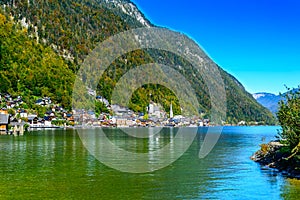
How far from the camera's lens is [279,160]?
121 ft

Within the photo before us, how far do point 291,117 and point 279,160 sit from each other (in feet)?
16.0

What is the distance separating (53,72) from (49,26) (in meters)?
42.8

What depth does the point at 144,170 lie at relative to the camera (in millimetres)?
34125

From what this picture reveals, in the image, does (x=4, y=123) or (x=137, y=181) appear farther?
(x=4, y=123)

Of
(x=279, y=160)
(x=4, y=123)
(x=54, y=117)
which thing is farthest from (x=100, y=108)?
(x=279, y=160)

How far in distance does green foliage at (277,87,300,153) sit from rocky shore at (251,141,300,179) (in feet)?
3.88

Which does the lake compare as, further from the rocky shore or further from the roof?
the roof

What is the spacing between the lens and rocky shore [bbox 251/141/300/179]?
107 feet

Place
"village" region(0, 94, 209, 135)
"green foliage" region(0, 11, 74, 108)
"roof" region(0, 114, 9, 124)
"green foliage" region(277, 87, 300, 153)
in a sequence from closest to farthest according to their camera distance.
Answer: "green foliage" region(277, 87, 300, 153), "roof" region(0, 114, 9, 124), "village" region(0, 94, 209, 135), "green foliage" region(0, 11, 74, 108)

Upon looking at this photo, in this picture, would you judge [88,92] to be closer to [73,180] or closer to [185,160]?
[185,160]

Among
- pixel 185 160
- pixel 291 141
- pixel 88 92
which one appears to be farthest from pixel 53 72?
pixel 291 141

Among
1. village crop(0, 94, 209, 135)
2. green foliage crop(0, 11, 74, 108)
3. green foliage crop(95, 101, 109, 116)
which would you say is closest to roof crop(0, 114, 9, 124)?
village crop(0, 94, 209, 135)

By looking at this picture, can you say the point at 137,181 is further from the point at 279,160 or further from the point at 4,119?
the point at 4,119

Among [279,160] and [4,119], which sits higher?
[4,119]
